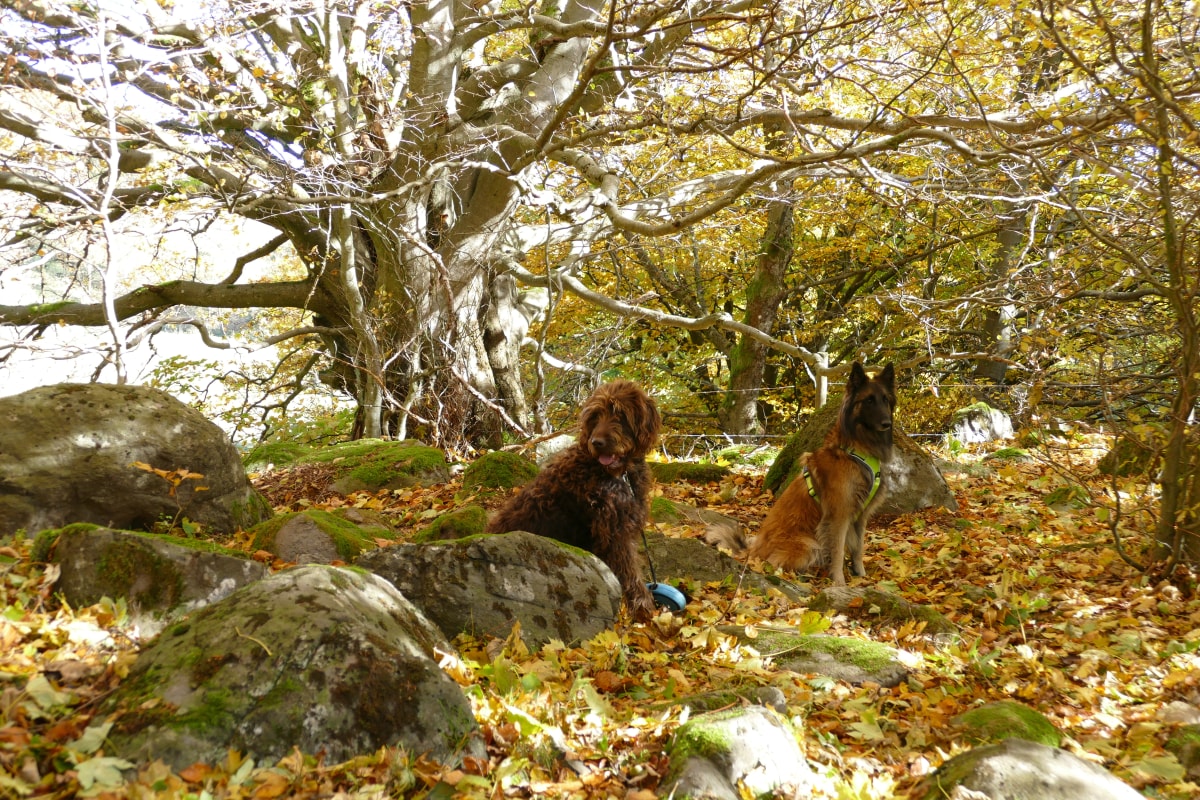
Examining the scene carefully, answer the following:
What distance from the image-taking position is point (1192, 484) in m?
5.98

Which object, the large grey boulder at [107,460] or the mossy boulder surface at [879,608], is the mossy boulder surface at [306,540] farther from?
the mossy boulder surface at [879,608]

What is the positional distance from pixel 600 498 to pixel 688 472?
18.2 ft

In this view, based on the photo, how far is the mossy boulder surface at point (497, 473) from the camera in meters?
8.31

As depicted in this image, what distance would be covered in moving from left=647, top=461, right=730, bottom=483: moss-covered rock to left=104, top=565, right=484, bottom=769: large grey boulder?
7.69 m

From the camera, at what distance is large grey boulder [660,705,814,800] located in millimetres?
3055

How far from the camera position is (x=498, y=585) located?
4797 mm

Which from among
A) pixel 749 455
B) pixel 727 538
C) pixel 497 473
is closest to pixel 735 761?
pixel 727 538

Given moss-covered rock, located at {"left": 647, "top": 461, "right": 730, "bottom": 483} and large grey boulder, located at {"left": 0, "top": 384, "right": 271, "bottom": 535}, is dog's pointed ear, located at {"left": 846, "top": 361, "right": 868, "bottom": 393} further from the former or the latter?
large grey boulder, located at {"left": 0, "top": 384, "right": 271, "bottom": 535}

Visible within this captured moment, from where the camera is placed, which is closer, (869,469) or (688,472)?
(869,469)

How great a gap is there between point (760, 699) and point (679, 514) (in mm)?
4443

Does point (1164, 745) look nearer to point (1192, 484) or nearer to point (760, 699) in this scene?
point (760, 699)

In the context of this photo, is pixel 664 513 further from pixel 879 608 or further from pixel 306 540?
pixel 306 540

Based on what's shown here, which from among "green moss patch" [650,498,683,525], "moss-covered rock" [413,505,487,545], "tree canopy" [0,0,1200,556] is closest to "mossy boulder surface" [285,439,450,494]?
"tree canopy" [0,0,1200,556]

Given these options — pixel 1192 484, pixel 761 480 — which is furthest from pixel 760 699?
pixel 761 480
